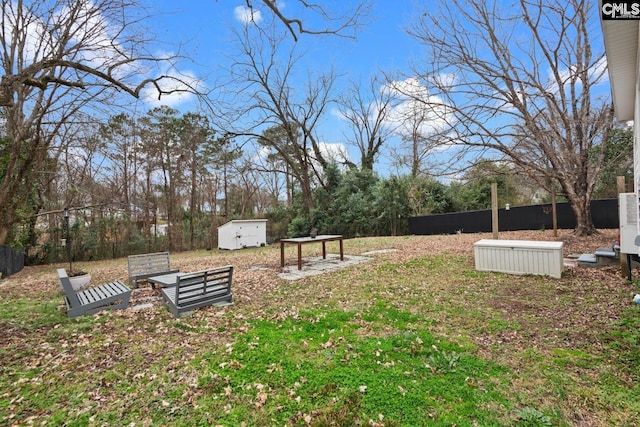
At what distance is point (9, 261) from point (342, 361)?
14336 mm

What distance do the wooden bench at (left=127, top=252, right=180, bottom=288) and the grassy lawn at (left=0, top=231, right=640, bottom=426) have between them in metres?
1.29

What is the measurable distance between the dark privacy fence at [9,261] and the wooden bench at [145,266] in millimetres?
7475

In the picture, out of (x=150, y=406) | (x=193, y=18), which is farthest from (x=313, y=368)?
(x=193, y=18)

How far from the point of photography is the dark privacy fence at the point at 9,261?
34.7 feet

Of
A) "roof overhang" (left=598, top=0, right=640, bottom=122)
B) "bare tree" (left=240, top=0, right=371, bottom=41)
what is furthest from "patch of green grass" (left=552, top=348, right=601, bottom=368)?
"bare tree" (left=240, top=0, right=371, bottom=41)

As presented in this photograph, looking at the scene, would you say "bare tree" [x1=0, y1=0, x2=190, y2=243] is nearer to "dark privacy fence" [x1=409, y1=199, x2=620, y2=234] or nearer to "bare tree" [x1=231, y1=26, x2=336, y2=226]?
"bare tree" [x1=231, y1=26, x2=336, y2=226]

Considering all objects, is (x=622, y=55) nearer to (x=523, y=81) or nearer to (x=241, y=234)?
(x=523, y=81)

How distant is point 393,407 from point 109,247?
18.2 m

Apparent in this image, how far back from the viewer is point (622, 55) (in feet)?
13.7

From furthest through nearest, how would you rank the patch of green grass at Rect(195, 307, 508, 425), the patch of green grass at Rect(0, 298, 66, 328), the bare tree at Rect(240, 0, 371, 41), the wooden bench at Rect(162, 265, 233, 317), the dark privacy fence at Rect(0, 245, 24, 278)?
the dark privacy fence at Rect(0, 245, 24, 278), the bare tree at Rect(240, 0, 371, 41), the wooden bench at Rect(162, 265, 233, 317), the patch of green grass at Rect(0, 298, 66, 328), the patch of green grass at Rect(195, 307, 508, 425)

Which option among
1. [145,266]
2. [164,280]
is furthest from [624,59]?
[145,266]

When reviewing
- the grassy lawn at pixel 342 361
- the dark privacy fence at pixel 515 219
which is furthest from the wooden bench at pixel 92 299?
the dark privacy fence at pixel 515 219

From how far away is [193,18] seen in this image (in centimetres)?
526

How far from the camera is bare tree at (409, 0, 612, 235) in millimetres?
8492
